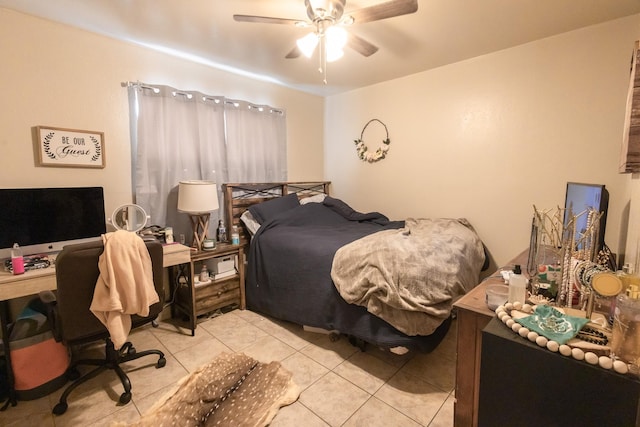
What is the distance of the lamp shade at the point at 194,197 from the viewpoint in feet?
8.47

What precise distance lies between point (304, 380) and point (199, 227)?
5.46 feet

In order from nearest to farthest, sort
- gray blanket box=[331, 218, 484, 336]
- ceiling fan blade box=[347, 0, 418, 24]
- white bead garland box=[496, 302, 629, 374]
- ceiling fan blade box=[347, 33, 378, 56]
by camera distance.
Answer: white bead garland box=[496, 302, 629, 374] < ceiling fan blade box=[347, 0, 418, 24] < gray blanket box=[331, 218, 484, 336] < ceiling fan blade box=[347, 33, 378, 56]

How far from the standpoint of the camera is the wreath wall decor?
3.65 m

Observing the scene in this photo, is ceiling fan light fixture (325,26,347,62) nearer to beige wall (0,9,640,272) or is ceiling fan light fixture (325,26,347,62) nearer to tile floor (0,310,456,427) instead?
beige wall (0,9,640,272)

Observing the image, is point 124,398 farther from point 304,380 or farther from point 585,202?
point 585,202

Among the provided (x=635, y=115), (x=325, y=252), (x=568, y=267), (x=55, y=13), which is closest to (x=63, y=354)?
(x=325, y=252)

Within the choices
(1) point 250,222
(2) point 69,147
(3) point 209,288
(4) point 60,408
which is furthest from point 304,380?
(2) point 69,147

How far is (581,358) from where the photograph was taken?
84 centimetres

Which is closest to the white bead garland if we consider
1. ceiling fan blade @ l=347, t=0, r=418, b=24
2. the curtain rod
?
ceiling fan blade @ l=347, t=0, r=418, b=24

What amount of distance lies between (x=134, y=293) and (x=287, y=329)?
4.46ft

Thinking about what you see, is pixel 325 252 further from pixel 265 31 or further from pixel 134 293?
pixel 265 31

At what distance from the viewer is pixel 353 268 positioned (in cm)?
210

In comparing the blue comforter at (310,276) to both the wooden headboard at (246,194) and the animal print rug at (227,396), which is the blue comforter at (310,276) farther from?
the animal print rug at (227,396)

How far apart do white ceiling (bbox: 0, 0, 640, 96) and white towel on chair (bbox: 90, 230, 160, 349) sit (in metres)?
1.60
